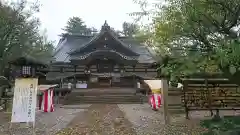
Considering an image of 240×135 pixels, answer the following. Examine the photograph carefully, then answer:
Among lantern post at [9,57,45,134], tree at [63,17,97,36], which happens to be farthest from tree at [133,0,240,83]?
tree at [63,17,97,36]

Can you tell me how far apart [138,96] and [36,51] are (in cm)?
1188

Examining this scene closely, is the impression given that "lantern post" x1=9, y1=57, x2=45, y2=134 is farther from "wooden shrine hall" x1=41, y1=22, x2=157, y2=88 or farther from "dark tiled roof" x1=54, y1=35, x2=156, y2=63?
"dark tiled roof" x1=54, y1=35, x2=156, y2=63

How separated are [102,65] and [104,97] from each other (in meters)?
7.08

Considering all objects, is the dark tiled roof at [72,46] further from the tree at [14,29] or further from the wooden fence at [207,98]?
the wooden fence at [207,98]

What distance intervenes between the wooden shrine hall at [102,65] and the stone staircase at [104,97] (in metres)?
3.72

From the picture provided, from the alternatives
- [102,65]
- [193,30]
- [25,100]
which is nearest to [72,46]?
[102,65]

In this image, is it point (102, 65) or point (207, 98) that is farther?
point (102, 65)

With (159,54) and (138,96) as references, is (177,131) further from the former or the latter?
(138,96)

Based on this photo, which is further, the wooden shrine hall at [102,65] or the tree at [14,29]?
the wooden shrine hall at [102,65]

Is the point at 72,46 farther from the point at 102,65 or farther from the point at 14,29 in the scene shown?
the point at 14,29

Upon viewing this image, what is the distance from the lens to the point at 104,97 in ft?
76.2

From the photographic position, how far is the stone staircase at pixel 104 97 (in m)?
22.5

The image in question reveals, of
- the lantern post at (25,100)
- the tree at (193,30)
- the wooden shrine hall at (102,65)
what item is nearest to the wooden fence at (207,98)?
the tree at (193,30)

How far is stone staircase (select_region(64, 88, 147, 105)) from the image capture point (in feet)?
73.7
